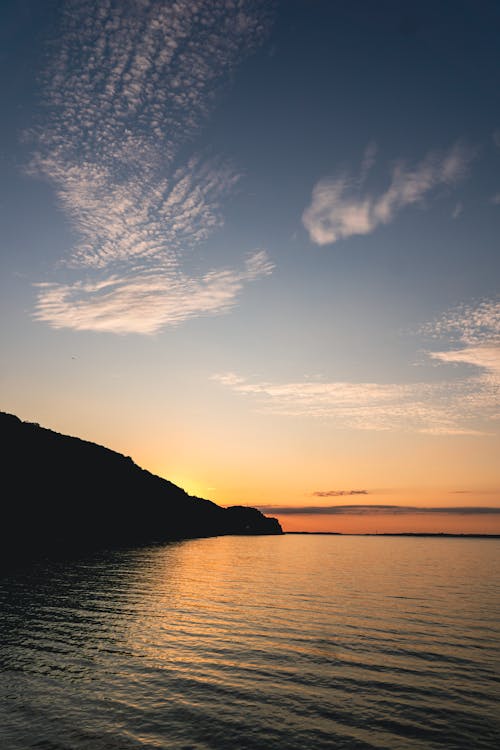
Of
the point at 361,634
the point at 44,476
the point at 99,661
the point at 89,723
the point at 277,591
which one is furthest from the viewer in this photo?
the point at 44,476

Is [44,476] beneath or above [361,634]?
above

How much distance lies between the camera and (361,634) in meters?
33.0

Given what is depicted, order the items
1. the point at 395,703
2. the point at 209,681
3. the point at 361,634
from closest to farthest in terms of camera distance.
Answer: the point at 395,703, the point at 209,681, the point at 361,634

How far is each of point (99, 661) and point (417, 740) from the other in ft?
53.8

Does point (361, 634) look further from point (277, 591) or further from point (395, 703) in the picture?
point (277, 591)

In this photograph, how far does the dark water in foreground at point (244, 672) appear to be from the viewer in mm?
16500

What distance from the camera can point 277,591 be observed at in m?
54.6

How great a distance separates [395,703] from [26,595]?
3879 cm

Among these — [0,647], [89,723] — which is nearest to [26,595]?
[0,647]

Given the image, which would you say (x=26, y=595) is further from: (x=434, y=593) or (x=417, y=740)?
(x=434, y=593)

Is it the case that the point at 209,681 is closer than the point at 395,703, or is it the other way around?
the point at 395,703

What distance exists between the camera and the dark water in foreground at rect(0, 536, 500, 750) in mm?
16500

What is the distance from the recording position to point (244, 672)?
23.4 m

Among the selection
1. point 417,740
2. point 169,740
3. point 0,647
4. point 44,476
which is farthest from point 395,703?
point 44,476
